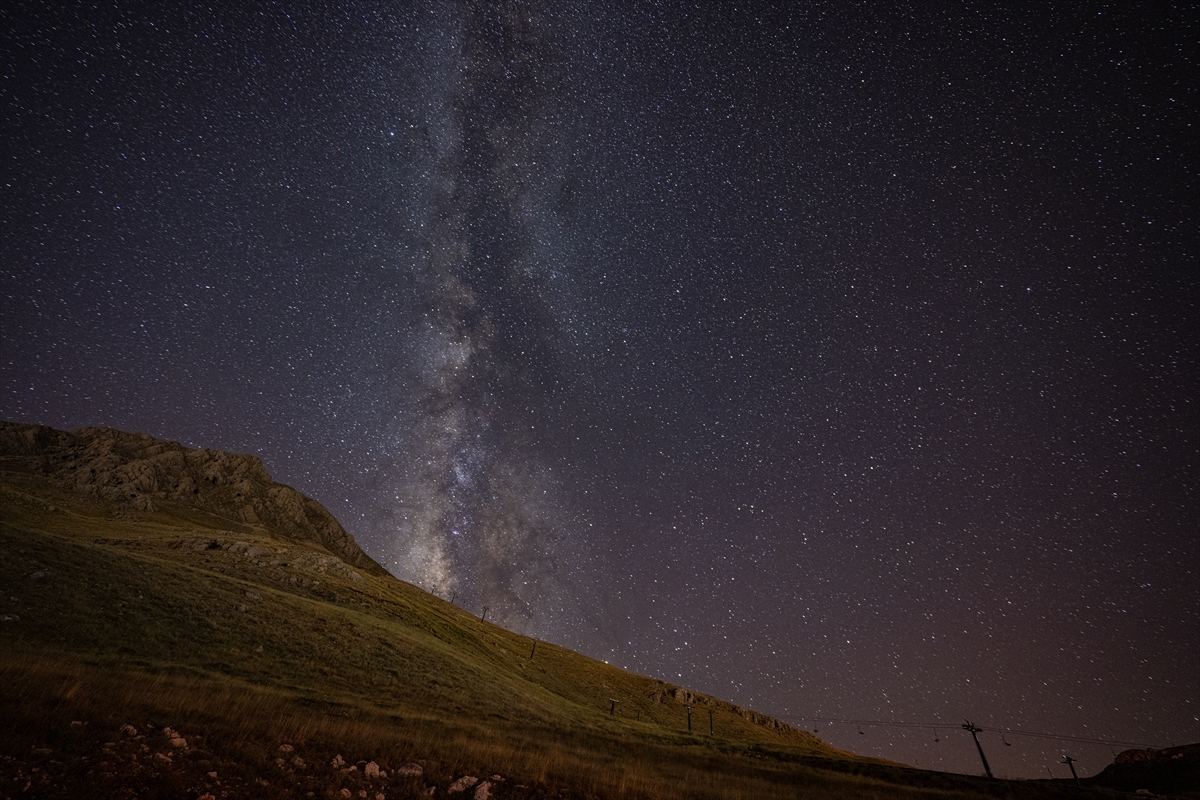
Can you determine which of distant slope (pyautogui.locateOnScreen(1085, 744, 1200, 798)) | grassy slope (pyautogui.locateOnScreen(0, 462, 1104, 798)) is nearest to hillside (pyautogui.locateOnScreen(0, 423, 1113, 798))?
grassy slope (pyautogui.locateOnScreen(0, 462, 1104, 798))

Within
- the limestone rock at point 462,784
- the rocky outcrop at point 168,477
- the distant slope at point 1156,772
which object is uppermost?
the rocky outcrop at point 168,477

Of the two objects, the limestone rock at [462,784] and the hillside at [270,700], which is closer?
the hillside at [270,700]

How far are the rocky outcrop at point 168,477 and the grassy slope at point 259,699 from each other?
37411mm

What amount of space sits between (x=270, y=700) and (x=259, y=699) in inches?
31.1

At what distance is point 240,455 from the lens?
123 meters

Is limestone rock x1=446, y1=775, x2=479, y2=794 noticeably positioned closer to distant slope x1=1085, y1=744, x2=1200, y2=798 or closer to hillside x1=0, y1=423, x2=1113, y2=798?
hillside x1=0, y1=423, x2=1113, y2=798

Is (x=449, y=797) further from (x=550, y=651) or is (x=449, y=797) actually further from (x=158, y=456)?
(x=158, y=456)

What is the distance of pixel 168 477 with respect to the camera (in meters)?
96.5

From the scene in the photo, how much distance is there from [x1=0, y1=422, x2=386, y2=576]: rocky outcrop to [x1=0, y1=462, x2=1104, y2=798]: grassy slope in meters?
37.4

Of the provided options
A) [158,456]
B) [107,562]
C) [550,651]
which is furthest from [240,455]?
[107,562]

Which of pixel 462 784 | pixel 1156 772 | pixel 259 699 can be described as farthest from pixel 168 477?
pixel 1156 772

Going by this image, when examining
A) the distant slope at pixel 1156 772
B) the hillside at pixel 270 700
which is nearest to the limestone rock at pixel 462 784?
the hillside at pixel 270 700

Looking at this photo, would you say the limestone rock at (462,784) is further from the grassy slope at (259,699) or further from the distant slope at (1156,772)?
the distant slope at (1156,772)

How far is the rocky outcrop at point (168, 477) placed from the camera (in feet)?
277
